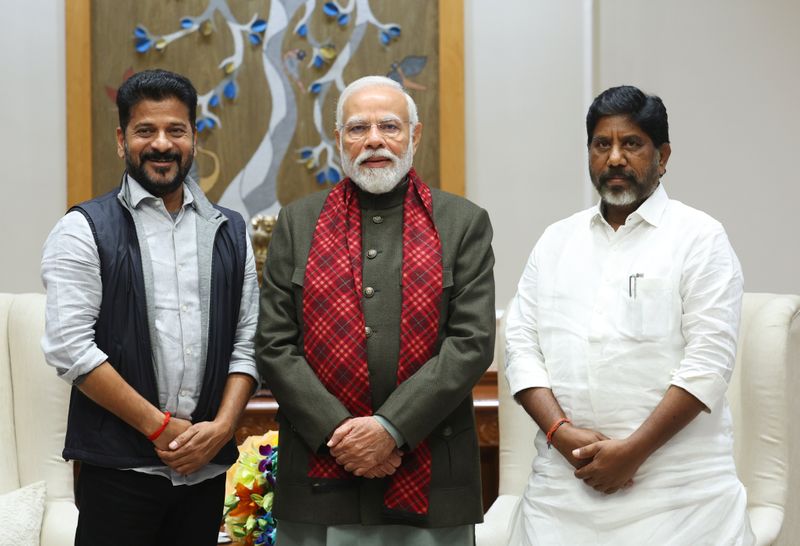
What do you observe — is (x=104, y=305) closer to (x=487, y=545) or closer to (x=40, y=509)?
(x=40, y=509)

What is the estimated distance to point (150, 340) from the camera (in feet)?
7.46

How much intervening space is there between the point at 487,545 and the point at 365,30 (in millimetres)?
2237

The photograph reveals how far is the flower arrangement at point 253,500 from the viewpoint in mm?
2496

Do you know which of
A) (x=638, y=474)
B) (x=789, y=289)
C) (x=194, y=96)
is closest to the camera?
(x=638, y=474)

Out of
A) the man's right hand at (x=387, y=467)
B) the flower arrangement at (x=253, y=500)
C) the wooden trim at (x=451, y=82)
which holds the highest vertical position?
the wooden trim at (x=451, y=82)

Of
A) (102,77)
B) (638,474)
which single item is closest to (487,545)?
(638,474)

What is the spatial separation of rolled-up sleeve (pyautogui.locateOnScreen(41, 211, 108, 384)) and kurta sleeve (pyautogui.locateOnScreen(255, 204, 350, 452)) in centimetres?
37

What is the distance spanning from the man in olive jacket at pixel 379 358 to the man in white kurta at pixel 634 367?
17 cm

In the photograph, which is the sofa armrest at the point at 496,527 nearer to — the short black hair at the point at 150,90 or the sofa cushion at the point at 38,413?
the sofa cushion at the point at 38,413

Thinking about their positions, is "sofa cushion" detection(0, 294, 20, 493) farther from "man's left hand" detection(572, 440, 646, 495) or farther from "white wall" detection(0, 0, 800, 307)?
"man's left hand" detection(572, 440, 646, 495)

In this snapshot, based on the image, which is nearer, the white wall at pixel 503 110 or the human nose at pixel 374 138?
the human nose at pixel 374 138

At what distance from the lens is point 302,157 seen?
414 cm

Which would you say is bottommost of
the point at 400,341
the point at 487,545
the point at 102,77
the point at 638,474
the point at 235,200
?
the point at 487,545

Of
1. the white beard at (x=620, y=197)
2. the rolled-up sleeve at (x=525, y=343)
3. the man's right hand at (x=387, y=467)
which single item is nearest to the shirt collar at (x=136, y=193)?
the man's right hand at (x=387, y=467)
